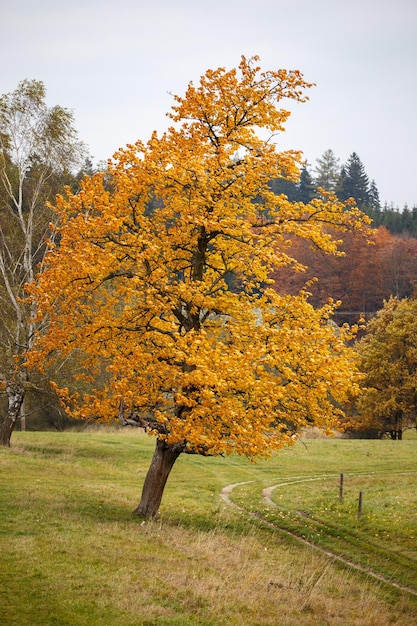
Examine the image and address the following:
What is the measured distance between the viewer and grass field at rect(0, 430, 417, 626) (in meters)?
10.7

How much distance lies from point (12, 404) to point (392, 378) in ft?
103

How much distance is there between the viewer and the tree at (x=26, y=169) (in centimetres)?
3186

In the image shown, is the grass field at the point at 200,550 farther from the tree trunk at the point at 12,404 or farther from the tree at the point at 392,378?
the tree at the point at 392,378

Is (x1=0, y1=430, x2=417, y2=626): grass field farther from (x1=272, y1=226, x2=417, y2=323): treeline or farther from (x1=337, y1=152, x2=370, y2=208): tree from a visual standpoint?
(x1=337, y1=152, x2=370, y2=208): tree

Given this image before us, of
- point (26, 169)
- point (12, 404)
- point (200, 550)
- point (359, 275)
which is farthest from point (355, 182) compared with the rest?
point (200, 550)

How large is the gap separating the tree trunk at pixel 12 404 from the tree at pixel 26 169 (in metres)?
1.29

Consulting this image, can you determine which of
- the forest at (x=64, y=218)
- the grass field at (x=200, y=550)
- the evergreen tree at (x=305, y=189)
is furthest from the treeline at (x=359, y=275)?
the evergreen tree at (x=305, y=189)

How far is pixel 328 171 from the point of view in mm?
141625

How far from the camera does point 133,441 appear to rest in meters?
41.1

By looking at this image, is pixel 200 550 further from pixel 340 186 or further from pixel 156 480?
pixel 340 186

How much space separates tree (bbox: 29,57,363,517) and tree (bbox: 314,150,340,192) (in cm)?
12762

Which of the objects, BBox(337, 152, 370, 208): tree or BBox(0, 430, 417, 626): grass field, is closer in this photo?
BBox(0, 430, 417, 626): grass field

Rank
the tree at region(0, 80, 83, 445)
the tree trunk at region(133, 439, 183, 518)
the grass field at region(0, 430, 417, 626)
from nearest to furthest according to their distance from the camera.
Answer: the grass field at region(0, 430, 417, 626)
the tree trunk at region(133, 439, 183, 518)
the tree at region(0, 80, 83, 445)

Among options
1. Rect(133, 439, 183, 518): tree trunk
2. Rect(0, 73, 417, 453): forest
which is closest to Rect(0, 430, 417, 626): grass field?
Rect(133, 439, 183, 518): tree trunk
